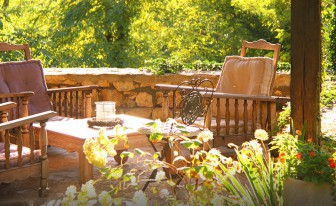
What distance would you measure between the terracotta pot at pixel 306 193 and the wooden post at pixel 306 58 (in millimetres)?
1053

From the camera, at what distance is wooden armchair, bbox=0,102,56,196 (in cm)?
400

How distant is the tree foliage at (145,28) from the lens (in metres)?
11.8

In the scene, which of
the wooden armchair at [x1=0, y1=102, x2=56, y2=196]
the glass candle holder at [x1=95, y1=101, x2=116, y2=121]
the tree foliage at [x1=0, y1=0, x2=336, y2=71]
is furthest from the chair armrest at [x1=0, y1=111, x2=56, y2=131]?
the tree foliage at [x1=0, y1=0, x2=336, y2=71]

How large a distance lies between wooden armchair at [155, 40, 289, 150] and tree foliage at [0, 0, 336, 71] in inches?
189

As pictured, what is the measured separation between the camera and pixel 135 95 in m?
6.53

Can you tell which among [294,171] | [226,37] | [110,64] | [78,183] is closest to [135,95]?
[78,183]

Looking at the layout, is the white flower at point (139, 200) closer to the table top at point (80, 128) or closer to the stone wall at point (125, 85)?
the table top at point (80, 128)

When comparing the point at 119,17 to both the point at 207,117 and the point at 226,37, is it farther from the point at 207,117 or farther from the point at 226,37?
the point at 207,117

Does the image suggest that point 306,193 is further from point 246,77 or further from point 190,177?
point 246,77

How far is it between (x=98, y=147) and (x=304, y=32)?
188 centimetres

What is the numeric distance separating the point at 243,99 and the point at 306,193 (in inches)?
75.6

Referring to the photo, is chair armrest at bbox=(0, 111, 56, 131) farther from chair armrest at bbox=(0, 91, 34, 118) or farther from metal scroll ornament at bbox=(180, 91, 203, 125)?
metal scroll ornament at bbox=(180, 91, 203, 125)

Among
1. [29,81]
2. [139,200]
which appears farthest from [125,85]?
[139,200]

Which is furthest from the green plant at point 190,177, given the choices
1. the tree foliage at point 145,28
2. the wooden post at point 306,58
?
the tree foliage at point 145,28
